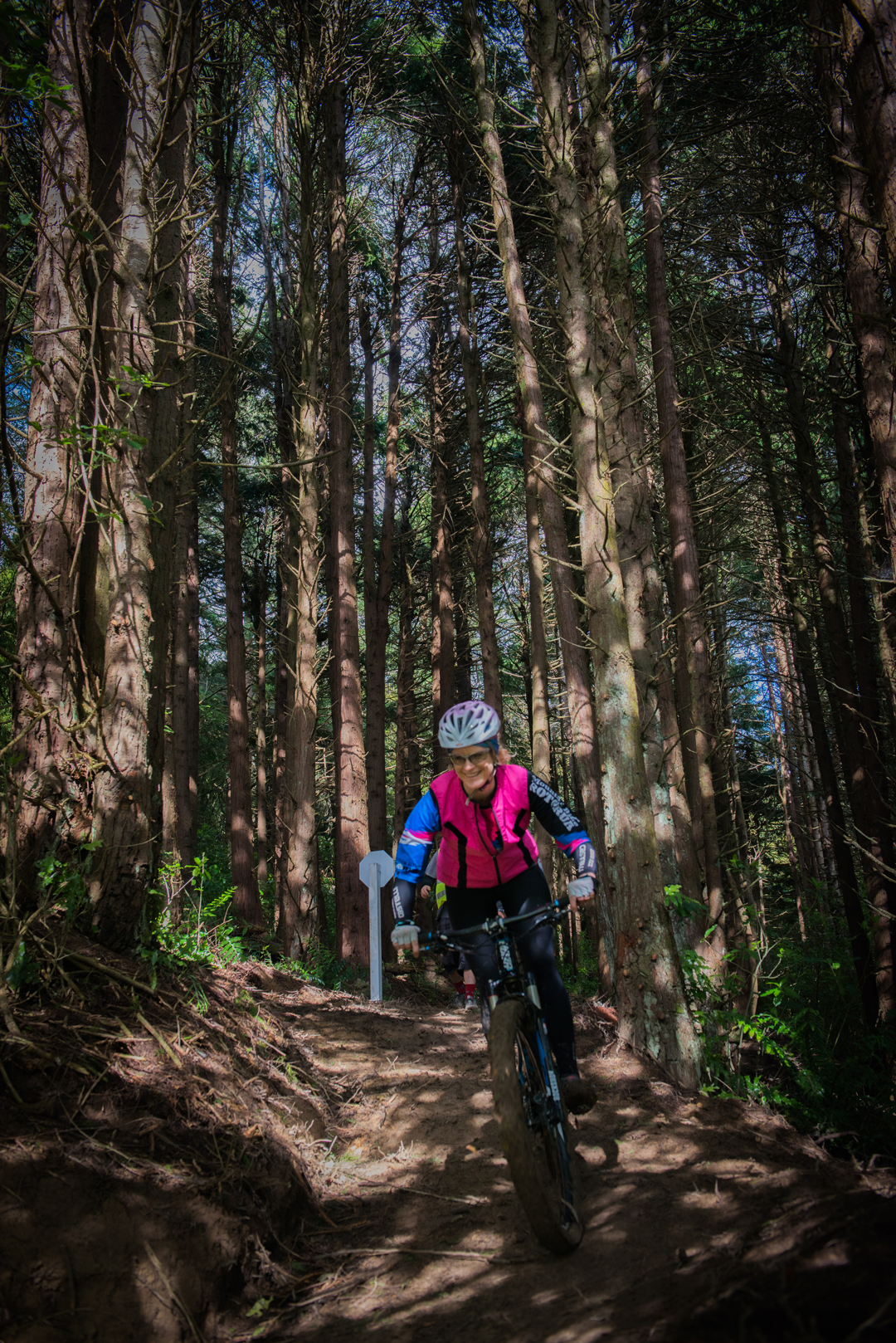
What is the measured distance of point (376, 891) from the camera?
26.8 feet

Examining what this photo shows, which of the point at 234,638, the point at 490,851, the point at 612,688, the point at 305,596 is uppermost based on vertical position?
the point at 234,638

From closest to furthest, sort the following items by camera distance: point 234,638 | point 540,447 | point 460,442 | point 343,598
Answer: point 540,447, point 343,598, point 234,638, point 460,442

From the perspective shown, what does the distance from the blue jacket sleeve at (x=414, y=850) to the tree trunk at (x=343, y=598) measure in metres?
7.00

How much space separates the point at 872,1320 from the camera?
5.51ft

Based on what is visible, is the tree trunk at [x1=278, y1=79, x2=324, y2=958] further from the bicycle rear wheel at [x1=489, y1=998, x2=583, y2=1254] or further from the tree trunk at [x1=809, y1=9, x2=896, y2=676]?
the bicycle rear wheel at [x1=489, y1=998, x2=583, y2=1254]

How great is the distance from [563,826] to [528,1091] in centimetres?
120

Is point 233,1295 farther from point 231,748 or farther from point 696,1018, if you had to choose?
point 231,748

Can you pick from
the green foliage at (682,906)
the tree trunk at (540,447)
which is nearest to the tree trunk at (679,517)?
the tree trunk at (540,447)

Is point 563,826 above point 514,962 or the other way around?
above

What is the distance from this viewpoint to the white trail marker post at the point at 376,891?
8.12 m

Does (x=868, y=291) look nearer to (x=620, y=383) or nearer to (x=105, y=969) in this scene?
(x=620, y=383)

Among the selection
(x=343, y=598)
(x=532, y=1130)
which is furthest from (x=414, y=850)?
(x=343, y=598)

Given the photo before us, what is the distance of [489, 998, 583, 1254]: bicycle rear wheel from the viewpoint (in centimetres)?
284

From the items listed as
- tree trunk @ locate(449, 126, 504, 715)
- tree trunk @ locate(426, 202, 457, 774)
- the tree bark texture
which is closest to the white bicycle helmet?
the tree bark texture
